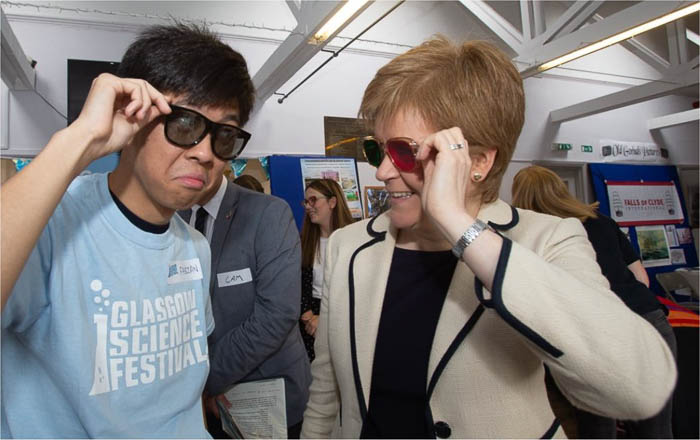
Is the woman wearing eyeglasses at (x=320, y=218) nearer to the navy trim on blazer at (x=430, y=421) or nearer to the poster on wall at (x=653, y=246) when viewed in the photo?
the navy trim on blazer at (x=430, y=421)

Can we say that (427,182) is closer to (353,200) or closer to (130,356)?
(130,356)

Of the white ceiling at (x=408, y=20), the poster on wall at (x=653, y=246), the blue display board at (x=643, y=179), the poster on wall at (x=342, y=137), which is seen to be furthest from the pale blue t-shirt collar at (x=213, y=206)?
the poster on wall at (x=653, y=246)

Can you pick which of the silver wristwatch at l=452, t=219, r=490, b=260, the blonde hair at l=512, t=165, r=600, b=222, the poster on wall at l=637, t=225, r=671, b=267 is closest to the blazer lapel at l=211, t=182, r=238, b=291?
the silver wristwatch at l=452, t=219, r=490, b=260

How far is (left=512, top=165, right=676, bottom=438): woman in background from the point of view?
2.65m

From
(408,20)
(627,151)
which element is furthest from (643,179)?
(408,20)

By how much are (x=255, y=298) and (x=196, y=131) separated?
37.2 inches

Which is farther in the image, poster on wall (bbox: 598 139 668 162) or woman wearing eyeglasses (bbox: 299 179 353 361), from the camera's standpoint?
poster on wall (bbox: 598 139 668 162)

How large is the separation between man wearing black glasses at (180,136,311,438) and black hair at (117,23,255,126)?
598 mm

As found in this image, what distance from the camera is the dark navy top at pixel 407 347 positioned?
3.86 feet

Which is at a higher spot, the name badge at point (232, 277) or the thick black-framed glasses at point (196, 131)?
the thick black-framed glasses at point (196, 131)

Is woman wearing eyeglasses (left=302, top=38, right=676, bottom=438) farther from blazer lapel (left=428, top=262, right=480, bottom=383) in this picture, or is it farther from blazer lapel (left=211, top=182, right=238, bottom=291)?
blazer lapel (left=211, top=182, right=238, bottom=291)

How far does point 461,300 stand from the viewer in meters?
1.15

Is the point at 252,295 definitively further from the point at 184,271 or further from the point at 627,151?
the point at 627,151

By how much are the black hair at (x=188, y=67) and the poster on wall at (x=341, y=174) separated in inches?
170
